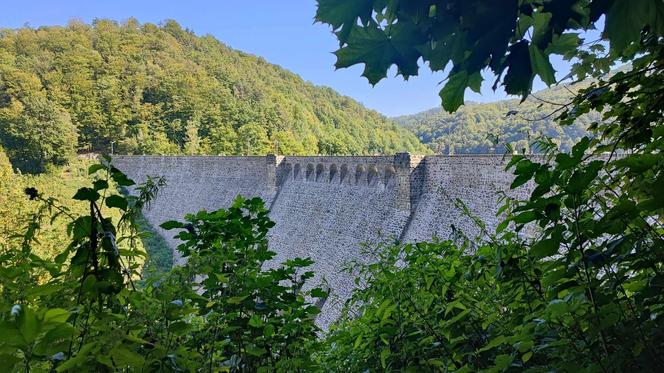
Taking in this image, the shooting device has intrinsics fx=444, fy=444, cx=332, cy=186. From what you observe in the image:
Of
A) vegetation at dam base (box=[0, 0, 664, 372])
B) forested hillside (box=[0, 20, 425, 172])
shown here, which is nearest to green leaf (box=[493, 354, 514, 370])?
vegetation at dam base (box=[0, 0, 664, 372])

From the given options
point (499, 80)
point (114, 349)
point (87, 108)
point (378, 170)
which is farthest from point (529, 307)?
point (87, 108)

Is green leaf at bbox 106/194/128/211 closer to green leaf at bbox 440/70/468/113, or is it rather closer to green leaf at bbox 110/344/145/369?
green leaf at bbox 110/344/145/369

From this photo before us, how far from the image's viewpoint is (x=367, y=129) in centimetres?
7144

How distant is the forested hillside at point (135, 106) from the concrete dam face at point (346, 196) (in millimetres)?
22078

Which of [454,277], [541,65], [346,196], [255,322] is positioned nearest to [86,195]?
[255,322]

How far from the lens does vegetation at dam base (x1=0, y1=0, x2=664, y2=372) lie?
91 cm

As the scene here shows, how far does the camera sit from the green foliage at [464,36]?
0.86 metres

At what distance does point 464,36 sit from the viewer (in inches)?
38.1

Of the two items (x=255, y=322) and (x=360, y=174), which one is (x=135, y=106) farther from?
(x=255, y=322)

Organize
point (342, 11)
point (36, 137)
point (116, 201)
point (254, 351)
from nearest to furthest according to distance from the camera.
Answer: point (342, 11), point (116, 201), point (254, 351), point (36, 137)

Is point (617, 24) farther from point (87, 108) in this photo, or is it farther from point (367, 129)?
point (367, 129)

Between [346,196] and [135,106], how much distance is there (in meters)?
43.0

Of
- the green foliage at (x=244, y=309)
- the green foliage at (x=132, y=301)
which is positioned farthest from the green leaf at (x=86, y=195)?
the green foliage at (x=244, y=309)

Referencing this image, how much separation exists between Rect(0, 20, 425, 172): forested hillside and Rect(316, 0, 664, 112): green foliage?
43.9m
